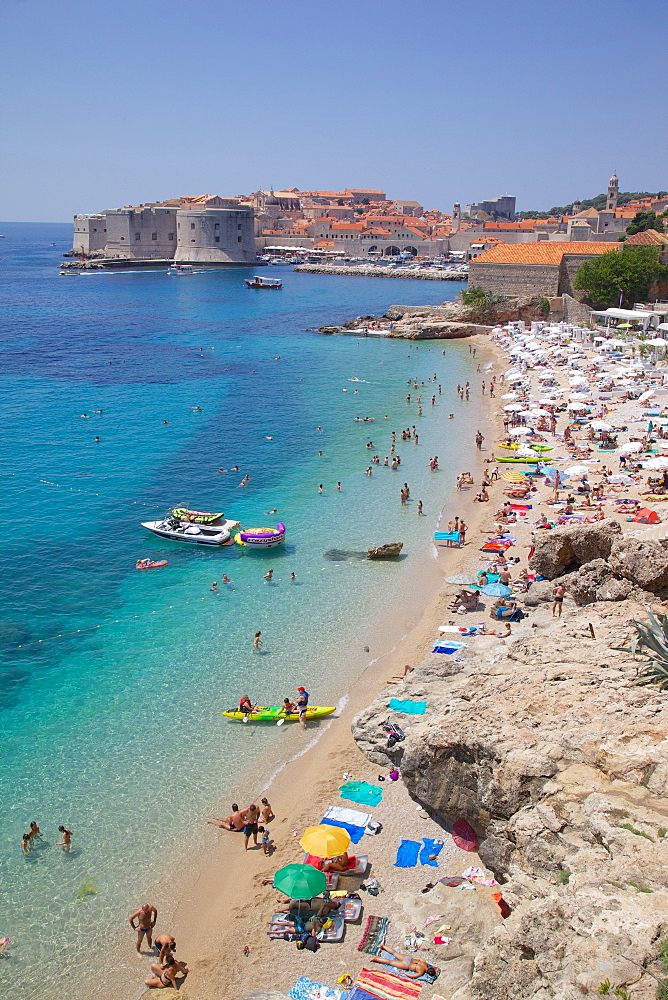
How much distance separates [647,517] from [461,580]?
412 centimetres

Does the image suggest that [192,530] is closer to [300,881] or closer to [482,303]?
[300,881]

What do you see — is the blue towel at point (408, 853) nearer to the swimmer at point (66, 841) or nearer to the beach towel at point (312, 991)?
the beach towel at point (312, 991)

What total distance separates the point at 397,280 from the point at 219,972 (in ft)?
308

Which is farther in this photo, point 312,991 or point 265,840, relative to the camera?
point 265,840

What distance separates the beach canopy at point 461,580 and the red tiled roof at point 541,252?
3661 centimetres

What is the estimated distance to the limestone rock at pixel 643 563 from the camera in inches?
406

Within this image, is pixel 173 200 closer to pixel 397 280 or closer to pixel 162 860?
pixel 397 280

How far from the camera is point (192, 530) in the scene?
1825 centimetres

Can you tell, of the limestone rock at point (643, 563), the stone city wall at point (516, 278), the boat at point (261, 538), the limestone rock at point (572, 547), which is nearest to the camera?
the limestone rock at point (643, 563)

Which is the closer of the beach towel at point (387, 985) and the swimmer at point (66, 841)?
the beach towel at point (387, 985)

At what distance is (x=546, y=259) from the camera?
4972cm

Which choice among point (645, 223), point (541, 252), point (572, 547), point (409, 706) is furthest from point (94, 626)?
point (645, 223)

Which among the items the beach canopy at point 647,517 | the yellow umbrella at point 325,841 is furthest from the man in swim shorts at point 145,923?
the beach canopy at point 647,517

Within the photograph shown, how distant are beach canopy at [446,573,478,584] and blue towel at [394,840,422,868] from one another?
7.22 m
